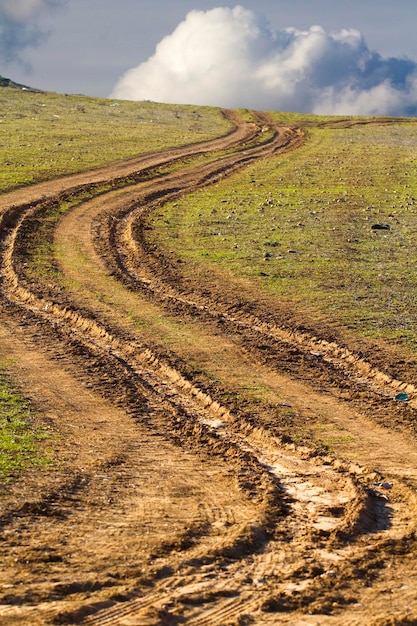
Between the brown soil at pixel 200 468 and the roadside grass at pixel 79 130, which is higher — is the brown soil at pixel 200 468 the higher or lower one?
the lower one

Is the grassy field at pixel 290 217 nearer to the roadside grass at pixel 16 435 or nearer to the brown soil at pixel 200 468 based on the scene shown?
the roadside grass at pixel 16 435

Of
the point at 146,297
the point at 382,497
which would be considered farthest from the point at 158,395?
the point at 146,297

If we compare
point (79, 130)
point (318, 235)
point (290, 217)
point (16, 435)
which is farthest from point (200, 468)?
point (79, 130)

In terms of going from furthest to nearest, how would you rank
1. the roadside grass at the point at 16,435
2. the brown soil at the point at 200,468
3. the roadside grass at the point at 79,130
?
the roadside grass at the point at 79,130
the roadside grass at the point at 16,435
the brown soil at the point at 200,468

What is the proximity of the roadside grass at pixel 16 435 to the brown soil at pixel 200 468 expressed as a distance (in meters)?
0.24

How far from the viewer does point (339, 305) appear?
20.0 meters

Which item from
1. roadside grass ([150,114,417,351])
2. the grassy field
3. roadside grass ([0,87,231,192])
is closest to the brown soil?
the grassy field

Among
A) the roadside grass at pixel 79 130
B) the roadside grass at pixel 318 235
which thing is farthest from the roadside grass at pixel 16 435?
the roadside grass at pixel 79 130

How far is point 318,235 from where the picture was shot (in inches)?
1123

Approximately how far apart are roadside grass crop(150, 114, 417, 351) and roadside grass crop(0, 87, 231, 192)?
28.3ft

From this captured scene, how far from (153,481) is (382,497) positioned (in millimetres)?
2953

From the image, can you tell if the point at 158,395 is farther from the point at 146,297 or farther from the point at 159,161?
the point at 159,161

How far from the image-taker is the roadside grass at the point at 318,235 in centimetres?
2044

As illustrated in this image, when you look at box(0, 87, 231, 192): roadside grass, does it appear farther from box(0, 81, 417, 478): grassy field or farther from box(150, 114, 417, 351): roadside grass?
box(150, 114, 417, 351): roadside grass
